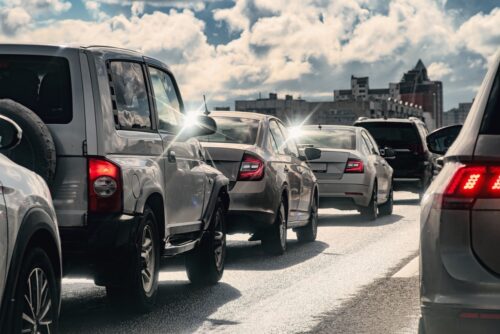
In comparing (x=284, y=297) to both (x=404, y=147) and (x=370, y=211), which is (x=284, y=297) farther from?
(x=404, y=147)

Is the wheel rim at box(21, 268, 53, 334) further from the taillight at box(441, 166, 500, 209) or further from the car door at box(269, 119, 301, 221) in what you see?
the car door at box(269, 119, 301, 221)

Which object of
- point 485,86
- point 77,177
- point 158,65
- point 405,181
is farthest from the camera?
point 405,181

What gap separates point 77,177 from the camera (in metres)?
7.27

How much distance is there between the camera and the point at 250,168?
12.1 m

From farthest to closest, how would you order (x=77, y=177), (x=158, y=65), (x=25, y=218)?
1. (x=158, y=65)
2. (x=77, y=177)
3. (x=25, y=218)

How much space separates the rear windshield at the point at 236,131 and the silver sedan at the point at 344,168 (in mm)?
5084

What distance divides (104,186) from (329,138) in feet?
39.7

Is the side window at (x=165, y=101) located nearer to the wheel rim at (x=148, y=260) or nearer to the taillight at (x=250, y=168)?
the wheel rim at (x=148, y=260)

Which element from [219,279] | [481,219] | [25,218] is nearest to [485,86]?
[481,219]

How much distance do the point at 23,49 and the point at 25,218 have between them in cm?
255

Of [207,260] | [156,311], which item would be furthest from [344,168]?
[156,311]

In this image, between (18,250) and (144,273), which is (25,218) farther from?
(144,273)

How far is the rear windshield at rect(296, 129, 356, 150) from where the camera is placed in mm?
19016

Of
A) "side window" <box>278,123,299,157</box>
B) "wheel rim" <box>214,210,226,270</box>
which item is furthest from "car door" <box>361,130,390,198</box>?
"wheel rim" <box>214,210,226,270</box>
